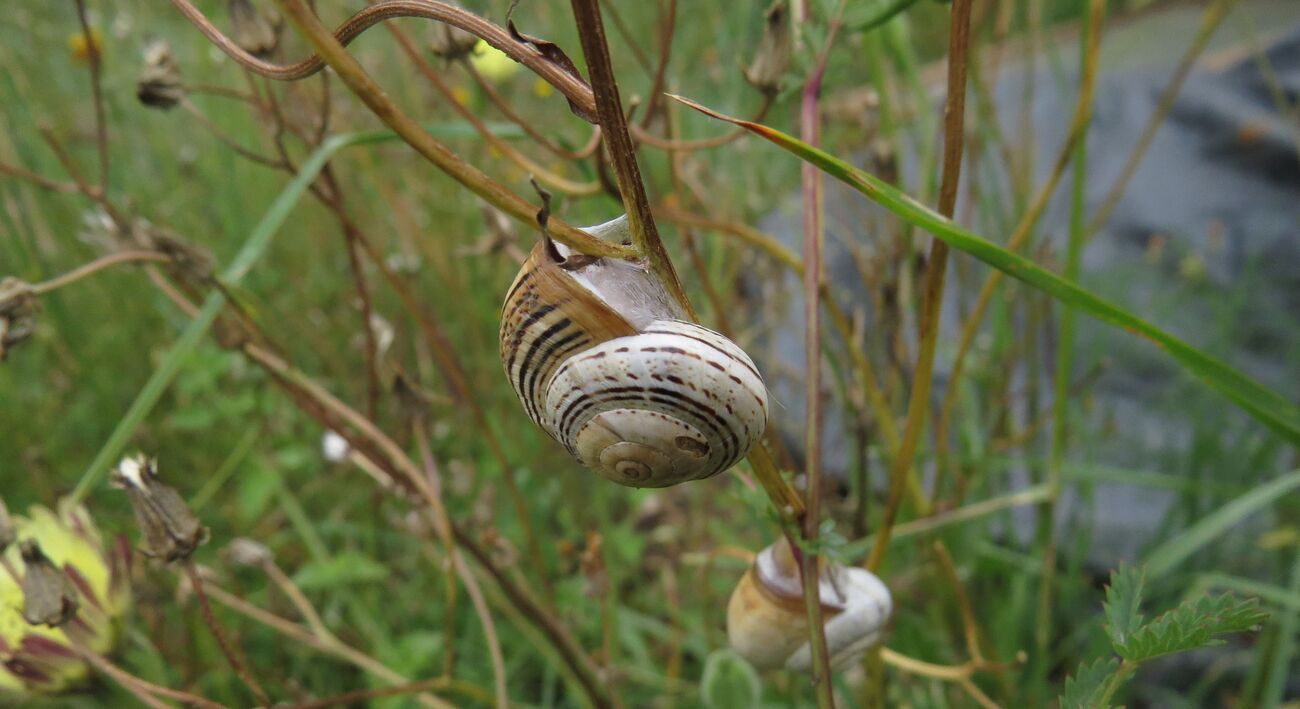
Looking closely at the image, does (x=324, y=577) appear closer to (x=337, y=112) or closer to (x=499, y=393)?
(x=499, y=393)

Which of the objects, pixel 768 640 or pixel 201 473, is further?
pixel 201 473

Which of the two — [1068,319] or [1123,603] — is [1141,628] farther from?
[1068,319]

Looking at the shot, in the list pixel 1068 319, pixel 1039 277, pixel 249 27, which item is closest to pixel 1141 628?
pixel 1039 277

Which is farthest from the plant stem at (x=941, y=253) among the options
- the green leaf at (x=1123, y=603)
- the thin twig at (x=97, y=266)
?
the thin twig at (x=97, y=266)

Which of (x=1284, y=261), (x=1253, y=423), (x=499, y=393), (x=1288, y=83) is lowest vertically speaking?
(x=499, y=393)

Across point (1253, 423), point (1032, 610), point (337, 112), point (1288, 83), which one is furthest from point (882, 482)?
point (1288, 83)

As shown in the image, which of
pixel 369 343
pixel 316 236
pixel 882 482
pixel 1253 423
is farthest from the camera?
pixel 316 236

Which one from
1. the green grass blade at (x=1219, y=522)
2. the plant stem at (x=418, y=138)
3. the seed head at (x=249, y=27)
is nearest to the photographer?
the plant stem at (x=418, y=138)

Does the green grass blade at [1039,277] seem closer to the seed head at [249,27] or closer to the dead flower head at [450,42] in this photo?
the dead flower head at [450,42]
